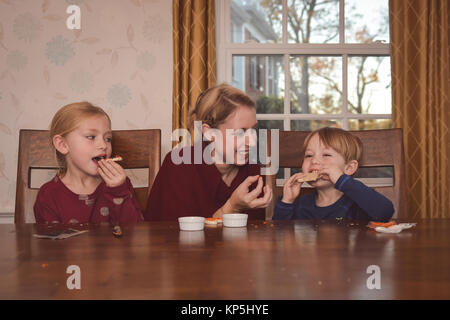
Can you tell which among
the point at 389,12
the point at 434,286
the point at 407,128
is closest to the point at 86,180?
the point at 434,286

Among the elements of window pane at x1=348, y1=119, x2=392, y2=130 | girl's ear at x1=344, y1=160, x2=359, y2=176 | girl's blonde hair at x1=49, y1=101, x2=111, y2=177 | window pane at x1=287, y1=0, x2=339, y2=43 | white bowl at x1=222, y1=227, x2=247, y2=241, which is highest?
window pane at x1=287, y1=0, x2=339, y2=43

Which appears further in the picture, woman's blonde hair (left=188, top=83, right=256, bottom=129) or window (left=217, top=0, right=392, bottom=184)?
window (left=217, top=0, right=392, bottom=184)

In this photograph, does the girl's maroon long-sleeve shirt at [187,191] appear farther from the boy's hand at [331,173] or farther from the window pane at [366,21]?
the window pane at [366,21]

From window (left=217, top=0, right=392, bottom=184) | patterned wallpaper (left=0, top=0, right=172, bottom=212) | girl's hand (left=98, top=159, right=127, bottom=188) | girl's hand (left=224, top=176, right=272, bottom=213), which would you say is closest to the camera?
girl's hand (left=224, top=176, right=272, bottom=213)

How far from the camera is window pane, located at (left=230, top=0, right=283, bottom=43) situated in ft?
8.11

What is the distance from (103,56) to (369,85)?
1.64m

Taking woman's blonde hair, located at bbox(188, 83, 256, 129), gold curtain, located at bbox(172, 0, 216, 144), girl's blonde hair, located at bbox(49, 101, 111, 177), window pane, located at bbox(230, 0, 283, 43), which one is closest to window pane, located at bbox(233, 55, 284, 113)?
window pane, located at bbox(230, 0, 283, 43)

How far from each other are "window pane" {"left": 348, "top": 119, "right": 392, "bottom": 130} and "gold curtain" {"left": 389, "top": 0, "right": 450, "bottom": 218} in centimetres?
22

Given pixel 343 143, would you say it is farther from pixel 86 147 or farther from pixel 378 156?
pixel 86 147

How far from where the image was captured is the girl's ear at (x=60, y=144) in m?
1.61

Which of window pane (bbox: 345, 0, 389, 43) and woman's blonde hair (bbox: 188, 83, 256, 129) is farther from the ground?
window pane (bbox: 345, 0, 389, 43)

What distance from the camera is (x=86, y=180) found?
1.64m

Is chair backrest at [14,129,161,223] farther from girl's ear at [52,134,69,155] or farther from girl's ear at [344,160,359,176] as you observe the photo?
girl's ear at [344,160,359,176]

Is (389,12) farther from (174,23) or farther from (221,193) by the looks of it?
(221,193)
